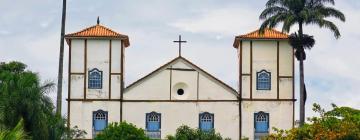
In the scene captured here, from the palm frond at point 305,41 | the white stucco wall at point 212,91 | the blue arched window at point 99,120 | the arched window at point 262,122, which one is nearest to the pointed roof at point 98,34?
the blue arched window at point 99,120

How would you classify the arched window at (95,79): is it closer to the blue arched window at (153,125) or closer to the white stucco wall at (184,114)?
the white stucco wall at (184,114)

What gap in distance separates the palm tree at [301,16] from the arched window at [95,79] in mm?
9587

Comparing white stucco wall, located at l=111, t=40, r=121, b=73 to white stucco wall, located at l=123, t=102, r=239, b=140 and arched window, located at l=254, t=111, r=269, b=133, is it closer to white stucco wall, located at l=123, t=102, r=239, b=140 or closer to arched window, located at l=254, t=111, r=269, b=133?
white stucco wall, located at l=123, t=102, r=239, b=140

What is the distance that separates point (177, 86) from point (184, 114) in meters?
1.74

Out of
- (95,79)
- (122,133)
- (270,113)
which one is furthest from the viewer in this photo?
(95,79)

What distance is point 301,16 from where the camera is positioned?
222ft

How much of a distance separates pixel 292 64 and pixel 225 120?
4.91m

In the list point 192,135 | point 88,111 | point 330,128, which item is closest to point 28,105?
point 330,128

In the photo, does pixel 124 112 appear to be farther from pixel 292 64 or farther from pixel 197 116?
pixel 292 64

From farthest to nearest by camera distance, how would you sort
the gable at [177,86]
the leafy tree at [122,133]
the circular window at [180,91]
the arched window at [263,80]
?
the circular window at [180,91] < the gable at [177,86] < the arched window at [263,80] < the leafy tree at [122,133]

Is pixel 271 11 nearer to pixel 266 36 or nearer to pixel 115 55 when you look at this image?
pixel 266 36

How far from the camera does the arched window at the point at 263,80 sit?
70625 mm

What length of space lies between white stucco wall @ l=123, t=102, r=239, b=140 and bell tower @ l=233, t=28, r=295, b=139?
0.61 m

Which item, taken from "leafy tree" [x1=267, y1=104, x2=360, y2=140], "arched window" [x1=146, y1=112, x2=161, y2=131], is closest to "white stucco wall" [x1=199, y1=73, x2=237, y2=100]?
"arched window" [x1=146, y1=112, x2=161, y2=131]
